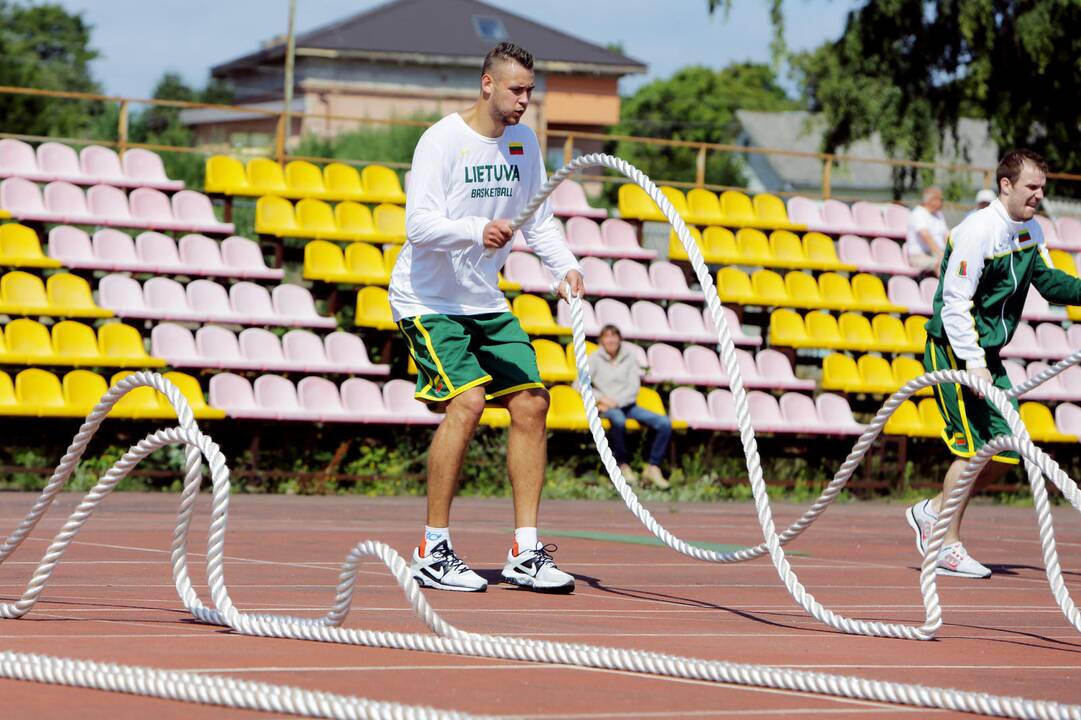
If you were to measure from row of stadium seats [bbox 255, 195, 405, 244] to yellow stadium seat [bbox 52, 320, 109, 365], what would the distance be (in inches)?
98.1

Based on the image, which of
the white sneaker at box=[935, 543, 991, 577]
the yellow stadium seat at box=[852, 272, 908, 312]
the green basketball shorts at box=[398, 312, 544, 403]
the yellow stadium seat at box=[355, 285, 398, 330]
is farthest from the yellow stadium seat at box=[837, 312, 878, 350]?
the green basketball shorts at box=[398, 312, 544, 403]

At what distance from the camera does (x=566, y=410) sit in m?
14.0

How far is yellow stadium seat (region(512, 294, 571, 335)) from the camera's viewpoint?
14664 mm

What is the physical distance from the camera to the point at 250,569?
6863 millimetres

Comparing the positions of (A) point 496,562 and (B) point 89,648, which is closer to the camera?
(B) point 89,648

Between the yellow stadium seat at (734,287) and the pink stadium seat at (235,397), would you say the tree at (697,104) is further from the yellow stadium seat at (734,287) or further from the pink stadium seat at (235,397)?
the pink stadium seat at (235,397)

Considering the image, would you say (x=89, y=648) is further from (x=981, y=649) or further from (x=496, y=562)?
(x=496, y=562)

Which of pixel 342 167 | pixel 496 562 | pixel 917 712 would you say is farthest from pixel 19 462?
pixel 917 712

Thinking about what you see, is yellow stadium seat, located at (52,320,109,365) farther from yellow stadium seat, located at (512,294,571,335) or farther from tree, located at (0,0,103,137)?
tree, located at (0,0,103,137)

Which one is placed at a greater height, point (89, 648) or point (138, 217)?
point (138, 217)

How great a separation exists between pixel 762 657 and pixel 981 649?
0.85m

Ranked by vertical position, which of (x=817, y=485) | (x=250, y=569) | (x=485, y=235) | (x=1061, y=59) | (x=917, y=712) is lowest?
(x=817, y=485)

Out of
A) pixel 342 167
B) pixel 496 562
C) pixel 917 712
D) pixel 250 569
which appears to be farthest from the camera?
pixel 342 167

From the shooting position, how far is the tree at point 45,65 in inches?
2060
